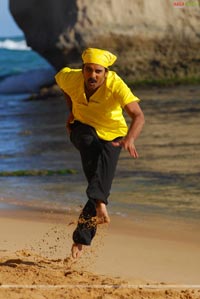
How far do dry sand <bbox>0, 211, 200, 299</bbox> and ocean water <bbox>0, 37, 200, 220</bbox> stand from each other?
2.48 ft

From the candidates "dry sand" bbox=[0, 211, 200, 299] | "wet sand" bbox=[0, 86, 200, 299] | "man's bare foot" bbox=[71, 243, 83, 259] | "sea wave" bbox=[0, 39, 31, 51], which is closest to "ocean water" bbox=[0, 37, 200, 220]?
"wet sand" bbox=[0, 86, 200, 299]

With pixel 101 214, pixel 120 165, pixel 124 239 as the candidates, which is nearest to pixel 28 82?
pixel 120 165

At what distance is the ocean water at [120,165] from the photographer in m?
8.95

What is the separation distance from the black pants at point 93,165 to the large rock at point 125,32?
17.4 meters

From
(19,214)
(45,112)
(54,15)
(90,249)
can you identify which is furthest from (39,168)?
(54,15)

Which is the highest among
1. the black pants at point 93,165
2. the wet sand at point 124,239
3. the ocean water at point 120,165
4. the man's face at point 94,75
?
the man's face at point 94,75

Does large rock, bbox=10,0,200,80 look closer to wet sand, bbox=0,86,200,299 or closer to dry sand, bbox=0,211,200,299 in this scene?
wet sand, bbox=0,86,200,299

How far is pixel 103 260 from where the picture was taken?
634 centimetres

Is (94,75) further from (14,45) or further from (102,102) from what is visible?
(14,45)

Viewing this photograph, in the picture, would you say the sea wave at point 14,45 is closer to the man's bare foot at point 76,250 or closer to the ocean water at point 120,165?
the ocean water at point 120,165

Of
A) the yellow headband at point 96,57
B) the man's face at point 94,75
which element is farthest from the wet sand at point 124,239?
the yellow headband at point 96,57

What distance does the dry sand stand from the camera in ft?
17.4

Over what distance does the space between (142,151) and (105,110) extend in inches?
262

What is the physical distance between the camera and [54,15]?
79.5 feet
